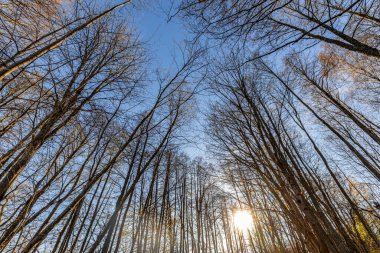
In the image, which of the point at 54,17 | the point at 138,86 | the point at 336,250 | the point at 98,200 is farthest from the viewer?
the point at 98,200

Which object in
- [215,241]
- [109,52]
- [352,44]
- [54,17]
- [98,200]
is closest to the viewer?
[54,17]

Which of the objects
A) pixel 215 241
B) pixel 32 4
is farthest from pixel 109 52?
pixel 215 241

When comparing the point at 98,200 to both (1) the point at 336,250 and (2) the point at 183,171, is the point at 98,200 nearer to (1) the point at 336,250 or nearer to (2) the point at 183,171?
(2) the point at 183,171

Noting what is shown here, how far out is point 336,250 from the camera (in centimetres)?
203

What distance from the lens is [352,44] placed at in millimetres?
4242

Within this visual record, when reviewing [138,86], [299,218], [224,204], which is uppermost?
[224,204]

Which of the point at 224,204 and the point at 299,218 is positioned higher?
the point at 224,204

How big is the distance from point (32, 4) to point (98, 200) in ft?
26.5

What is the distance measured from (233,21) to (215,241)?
66.3 feet

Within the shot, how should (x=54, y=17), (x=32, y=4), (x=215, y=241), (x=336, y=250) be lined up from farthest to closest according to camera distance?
1. (x=215, y=241)
2. (x=54, y=17)
3. (x=32, y=4)
4. (x=336, y=250)

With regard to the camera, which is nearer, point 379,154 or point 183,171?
point 379,154

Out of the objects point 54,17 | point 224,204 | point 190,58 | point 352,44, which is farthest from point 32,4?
point 224,204

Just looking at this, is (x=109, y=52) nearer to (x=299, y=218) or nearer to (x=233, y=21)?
(x=233, y=21)

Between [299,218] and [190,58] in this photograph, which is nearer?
[299,218]
